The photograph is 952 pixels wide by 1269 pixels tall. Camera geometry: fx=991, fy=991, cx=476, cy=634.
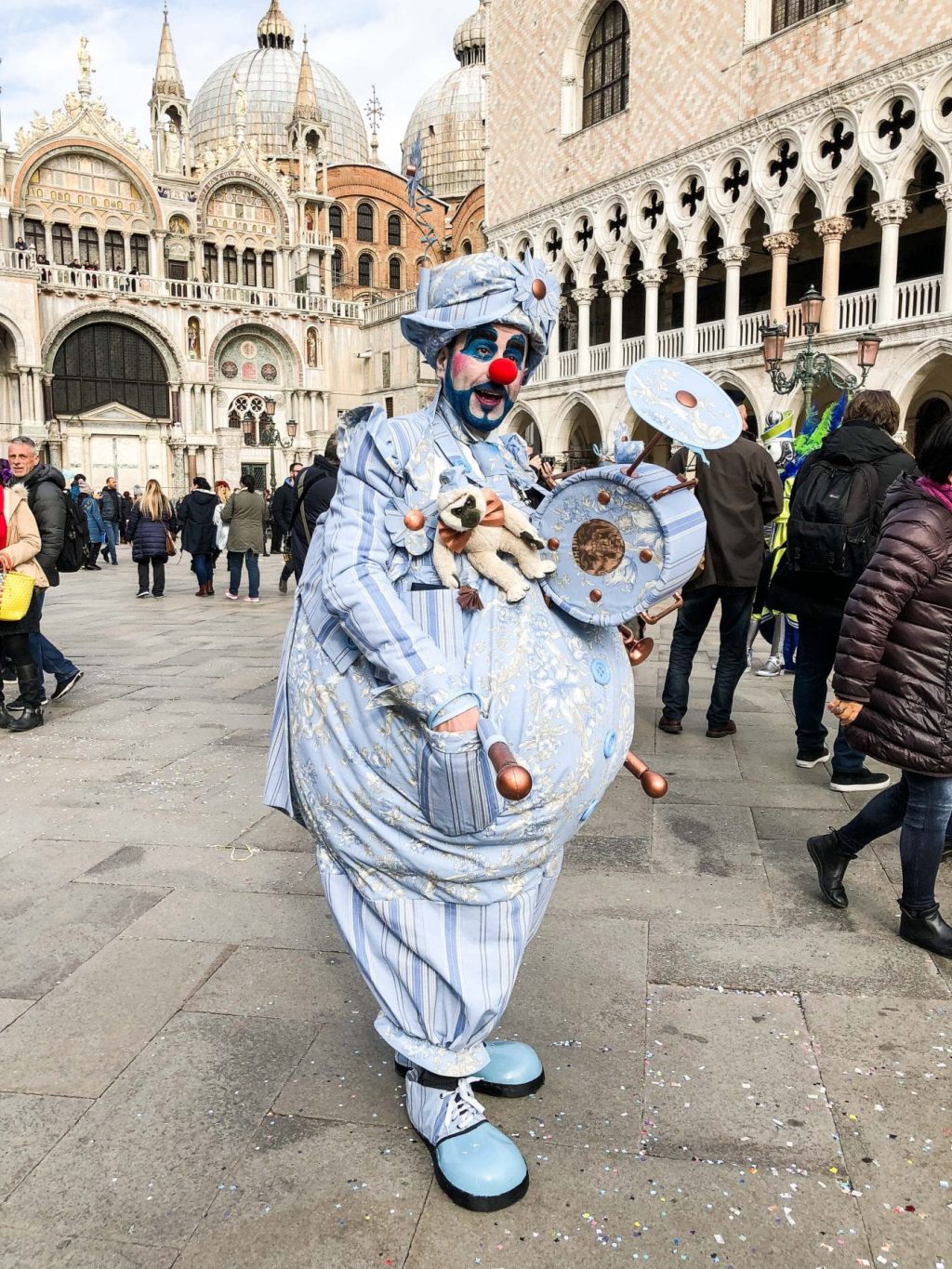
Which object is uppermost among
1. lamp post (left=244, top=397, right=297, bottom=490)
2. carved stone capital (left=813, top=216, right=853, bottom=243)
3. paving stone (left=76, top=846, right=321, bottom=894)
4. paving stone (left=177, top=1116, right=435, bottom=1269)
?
carved stone capital (left=813, top=216, right=853, bottom=243)

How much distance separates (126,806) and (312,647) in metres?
2.73

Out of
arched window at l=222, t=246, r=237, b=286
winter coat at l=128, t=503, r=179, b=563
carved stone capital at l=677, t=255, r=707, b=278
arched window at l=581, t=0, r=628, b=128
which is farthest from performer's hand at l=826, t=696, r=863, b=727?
arched window at l=222, t=246, r=237, b=286

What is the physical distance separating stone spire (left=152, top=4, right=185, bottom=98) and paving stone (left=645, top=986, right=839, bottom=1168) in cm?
5035

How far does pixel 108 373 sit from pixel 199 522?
26.8 metres

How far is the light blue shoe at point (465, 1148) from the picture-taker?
1.85 meters

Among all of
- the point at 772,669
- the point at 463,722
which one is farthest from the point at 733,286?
the point at 463,722

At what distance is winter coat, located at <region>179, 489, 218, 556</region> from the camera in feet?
39.7

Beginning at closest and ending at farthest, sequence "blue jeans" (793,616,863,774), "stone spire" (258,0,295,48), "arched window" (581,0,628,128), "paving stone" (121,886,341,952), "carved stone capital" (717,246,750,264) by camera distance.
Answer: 1. "paving stone" (121,886,341,952)
2. "blue jeans" (793,616,863,774)
3. "carved stone capital" (717,246,750,264)
4. "arched window" (581,0,628,128)
5. "stone spire" (258,0,295,48)

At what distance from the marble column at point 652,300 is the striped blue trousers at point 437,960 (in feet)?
71.1

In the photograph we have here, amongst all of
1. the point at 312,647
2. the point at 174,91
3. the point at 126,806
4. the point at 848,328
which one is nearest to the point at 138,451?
the point at 174,91

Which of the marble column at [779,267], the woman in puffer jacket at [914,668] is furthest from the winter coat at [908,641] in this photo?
the marble column at [779,267]

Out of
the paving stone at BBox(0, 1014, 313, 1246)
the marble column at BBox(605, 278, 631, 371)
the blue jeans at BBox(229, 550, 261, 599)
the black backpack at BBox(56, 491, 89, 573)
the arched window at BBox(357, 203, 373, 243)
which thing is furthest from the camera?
the arched window at BBox(357, 203, 373, 243)

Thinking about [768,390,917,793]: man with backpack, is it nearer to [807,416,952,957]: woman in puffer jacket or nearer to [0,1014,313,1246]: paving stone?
[807,416,952,957]: woman in puffer jacket

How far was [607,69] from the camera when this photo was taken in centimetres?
2295
